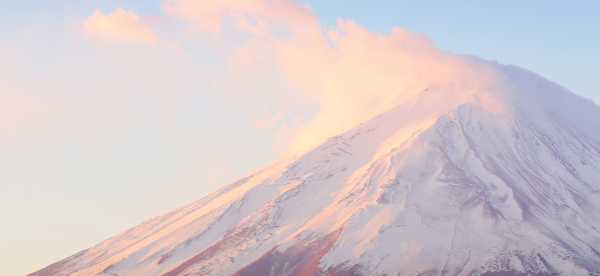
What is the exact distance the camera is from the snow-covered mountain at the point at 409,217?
148125 mm

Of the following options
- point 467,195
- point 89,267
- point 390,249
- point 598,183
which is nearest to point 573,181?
point 598,183

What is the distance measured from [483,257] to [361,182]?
40.1m

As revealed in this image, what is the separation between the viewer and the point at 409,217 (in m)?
160

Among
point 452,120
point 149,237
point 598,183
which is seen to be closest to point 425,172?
point 452,120

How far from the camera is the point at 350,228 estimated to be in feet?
521

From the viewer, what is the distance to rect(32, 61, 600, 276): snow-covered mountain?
14812 cm

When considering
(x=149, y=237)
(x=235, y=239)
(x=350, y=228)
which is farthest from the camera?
(x=149, y=237)

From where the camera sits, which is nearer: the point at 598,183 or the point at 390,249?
the point at 390,249

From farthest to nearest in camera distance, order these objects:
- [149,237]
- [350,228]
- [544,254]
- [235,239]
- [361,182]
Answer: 1. [149,237]
2. [361,182]
3. [235,239]
4. [350,228]
5. [544,254]

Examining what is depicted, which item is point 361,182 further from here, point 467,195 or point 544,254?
point 544,254

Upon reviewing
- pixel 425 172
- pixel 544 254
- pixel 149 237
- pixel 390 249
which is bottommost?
pixel 544 254

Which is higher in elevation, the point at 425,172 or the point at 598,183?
the point at 425,172

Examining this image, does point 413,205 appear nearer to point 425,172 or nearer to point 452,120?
point 425,172

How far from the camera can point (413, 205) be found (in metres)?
165
